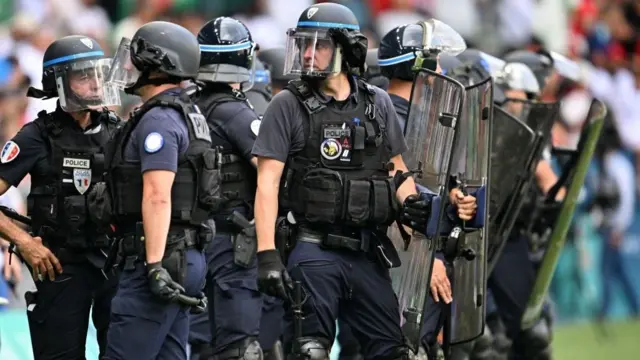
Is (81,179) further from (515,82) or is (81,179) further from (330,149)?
(515,82)

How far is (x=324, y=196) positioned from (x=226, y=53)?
1.71 m

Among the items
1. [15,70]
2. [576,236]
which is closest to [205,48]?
[15,70]

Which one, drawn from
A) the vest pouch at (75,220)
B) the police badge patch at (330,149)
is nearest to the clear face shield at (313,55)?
the police badge patch at (330,149)

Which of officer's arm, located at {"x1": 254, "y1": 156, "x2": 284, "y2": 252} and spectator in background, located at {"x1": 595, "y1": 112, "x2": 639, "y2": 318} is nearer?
officer's arm, located at {"x1": 254, "y1": 156, "x2": 284, "y2": 252}

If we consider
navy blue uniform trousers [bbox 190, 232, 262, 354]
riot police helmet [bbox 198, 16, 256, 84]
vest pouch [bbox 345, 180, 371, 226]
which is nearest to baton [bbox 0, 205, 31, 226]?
navy blue uniform trousers [bbox 190, 232, 262, 354]

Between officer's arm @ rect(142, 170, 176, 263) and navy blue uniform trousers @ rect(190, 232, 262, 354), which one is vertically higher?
officer's arm @ rect(142, 170, 176, 263)

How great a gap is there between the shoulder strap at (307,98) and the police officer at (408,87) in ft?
2.96

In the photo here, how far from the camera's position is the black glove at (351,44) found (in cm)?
833

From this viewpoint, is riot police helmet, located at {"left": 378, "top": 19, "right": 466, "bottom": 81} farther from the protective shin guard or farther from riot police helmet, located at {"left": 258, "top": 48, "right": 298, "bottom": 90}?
the protective shin guard

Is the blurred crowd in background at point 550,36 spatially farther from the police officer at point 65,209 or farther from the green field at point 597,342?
the police officer at point 65,209

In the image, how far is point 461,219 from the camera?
855cm

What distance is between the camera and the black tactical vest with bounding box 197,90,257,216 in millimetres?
9281

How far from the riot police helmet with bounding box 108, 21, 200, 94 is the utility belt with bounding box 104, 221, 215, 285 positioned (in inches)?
29.2

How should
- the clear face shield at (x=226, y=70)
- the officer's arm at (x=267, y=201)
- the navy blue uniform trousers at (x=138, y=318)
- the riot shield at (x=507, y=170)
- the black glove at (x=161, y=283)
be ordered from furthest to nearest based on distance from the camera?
1. the riot shield at (x=507, y=170)
2. the clear face shield at (x=226, y=70)
3. the officer's arm at (x=267, y=201)
4. the navy blue uniform trousers at (x=138, y=318)
5. the black glove at (x=161, y=283)
